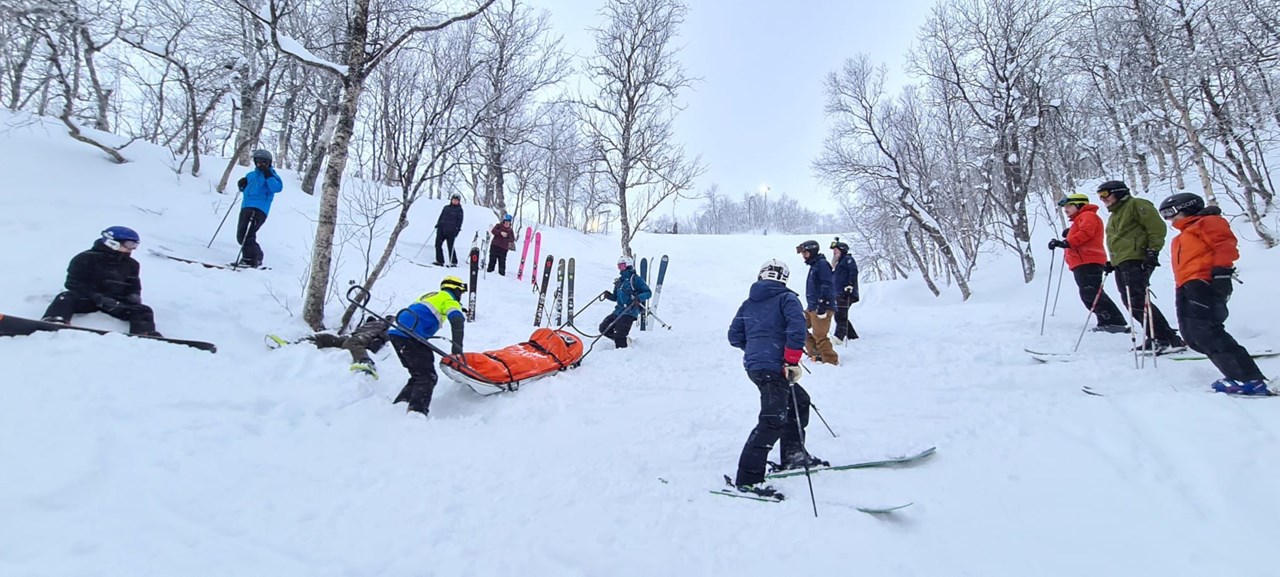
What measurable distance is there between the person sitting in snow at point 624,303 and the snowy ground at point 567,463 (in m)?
1.78

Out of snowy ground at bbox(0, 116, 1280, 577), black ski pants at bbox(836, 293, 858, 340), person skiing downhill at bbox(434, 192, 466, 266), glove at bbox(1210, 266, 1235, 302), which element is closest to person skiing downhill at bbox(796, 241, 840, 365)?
snowy ground at bbox(0, 116, 1280, 577)

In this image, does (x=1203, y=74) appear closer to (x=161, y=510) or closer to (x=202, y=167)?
(x=161, y=510)

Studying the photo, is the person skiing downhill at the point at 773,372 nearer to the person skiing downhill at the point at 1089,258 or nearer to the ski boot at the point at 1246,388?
the ski boot at the point at 1246,388

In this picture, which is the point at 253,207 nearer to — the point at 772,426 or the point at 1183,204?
the point at 772,426

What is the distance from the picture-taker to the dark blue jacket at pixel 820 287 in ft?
21.3

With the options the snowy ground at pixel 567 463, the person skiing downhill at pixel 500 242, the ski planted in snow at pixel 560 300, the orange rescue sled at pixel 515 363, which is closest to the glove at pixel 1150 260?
the snowy ground at pixel 567 463

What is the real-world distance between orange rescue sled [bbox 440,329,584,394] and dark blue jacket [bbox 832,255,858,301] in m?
3.96

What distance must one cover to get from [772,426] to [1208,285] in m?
3.58

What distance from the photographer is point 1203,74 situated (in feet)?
22.9

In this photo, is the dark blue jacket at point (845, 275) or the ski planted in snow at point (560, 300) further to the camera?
the ski planted in snow at point (560, 300)

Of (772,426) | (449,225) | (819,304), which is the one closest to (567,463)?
(772,426)

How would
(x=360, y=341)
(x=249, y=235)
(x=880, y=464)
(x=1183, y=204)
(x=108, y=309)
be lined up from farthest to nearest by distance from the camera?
1. (x=249, y=235)
2. (x=360, y=341)
3. (x=108, y=309)
4. (x=1183, y=204)
5. (x=880, y=464)

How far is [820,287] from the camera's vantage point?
6.59m

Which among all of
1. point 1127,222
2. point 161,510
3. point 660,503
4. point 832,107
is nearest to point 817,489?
point 660,503
